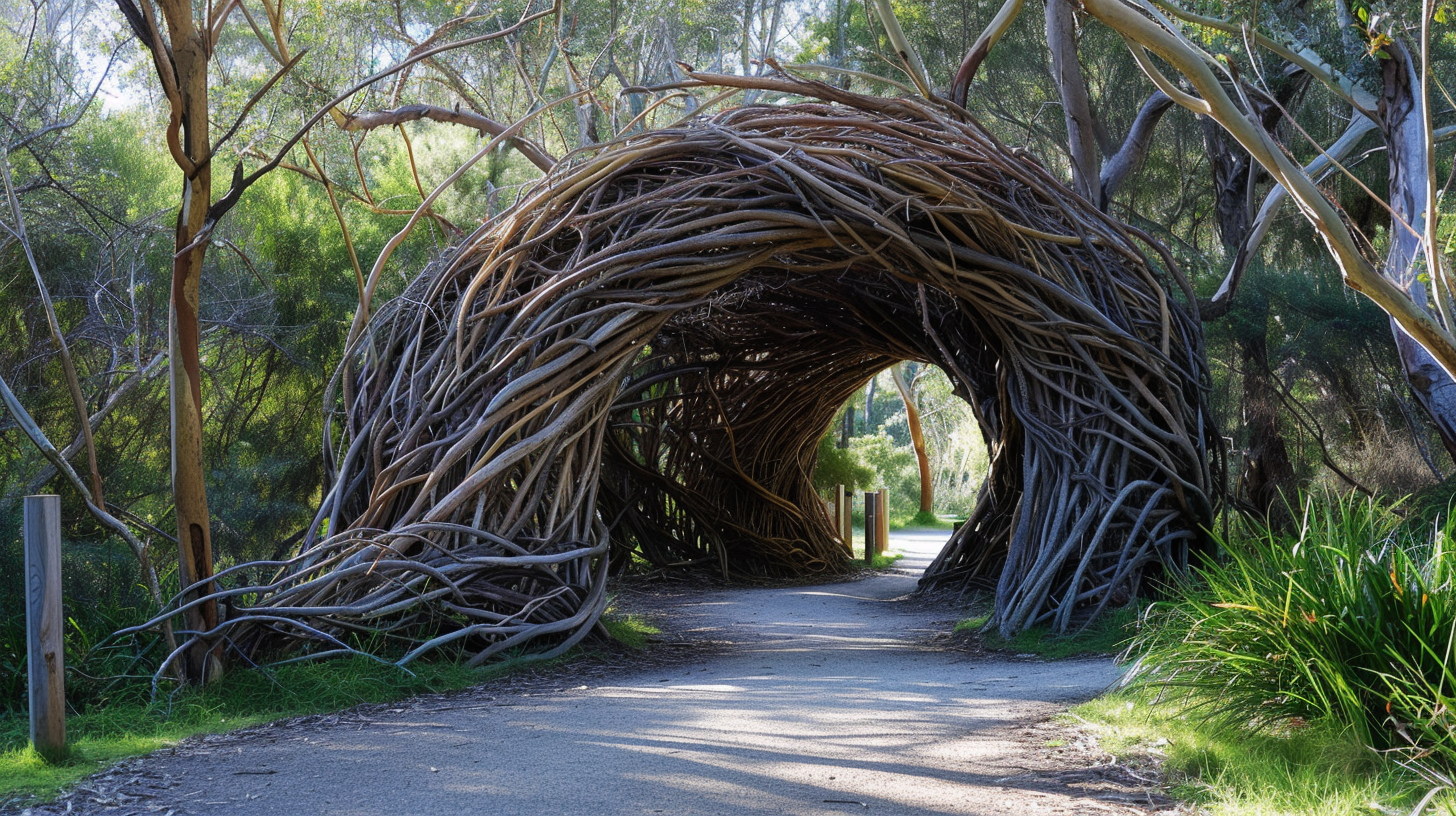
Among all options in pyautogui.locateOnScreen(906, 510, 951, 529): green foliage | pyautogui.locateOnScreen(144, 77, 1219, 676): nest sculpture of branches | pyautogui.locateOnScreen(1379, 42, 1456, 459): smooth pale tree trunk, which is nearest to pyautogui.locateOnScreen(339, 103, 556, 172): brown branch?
pyautogui.locateOnScreen(144, 77, 1219, 676): nest sculpture of branches

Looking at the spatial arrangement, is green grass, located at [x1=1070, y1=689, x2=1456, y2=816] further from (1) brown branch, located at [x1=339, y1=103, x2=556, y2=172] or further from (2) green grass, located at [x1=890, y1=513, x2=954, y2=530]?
(2) green grass, located at [x1=890, y1=513, x2=954, y2=530]

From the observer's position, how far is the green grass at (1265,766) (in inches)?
87.9

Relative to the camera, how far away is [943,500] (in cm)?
2778

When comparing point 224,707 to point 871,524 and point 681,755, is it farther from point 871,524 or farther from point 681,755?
point 871,524

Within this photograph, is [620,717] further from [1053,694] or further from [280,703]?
[1053,694]

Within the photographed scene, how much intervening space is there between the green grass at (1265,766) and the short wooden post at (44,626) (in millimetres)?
2693

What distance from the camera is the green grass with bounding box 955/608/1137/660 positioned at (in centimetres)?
465

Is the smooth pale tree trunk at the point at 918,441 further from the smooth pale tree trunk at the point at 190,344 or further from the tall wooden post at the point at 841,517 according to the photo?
the smooth pale tree trunk at the point at 190,344

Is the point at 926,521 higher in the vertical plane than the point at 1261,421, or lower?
lower

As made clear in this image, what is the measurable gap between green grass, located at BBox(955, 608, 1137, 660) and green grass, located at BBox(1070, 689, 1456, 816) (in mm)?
1607

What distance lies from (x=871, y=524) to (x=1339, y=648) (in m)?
8.13

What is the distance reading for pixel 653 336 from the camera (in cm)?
531

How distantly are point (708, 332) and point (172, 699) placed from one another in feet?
16.9

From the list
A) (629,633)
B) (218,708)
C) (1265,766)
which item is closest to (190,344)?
(218,708)
